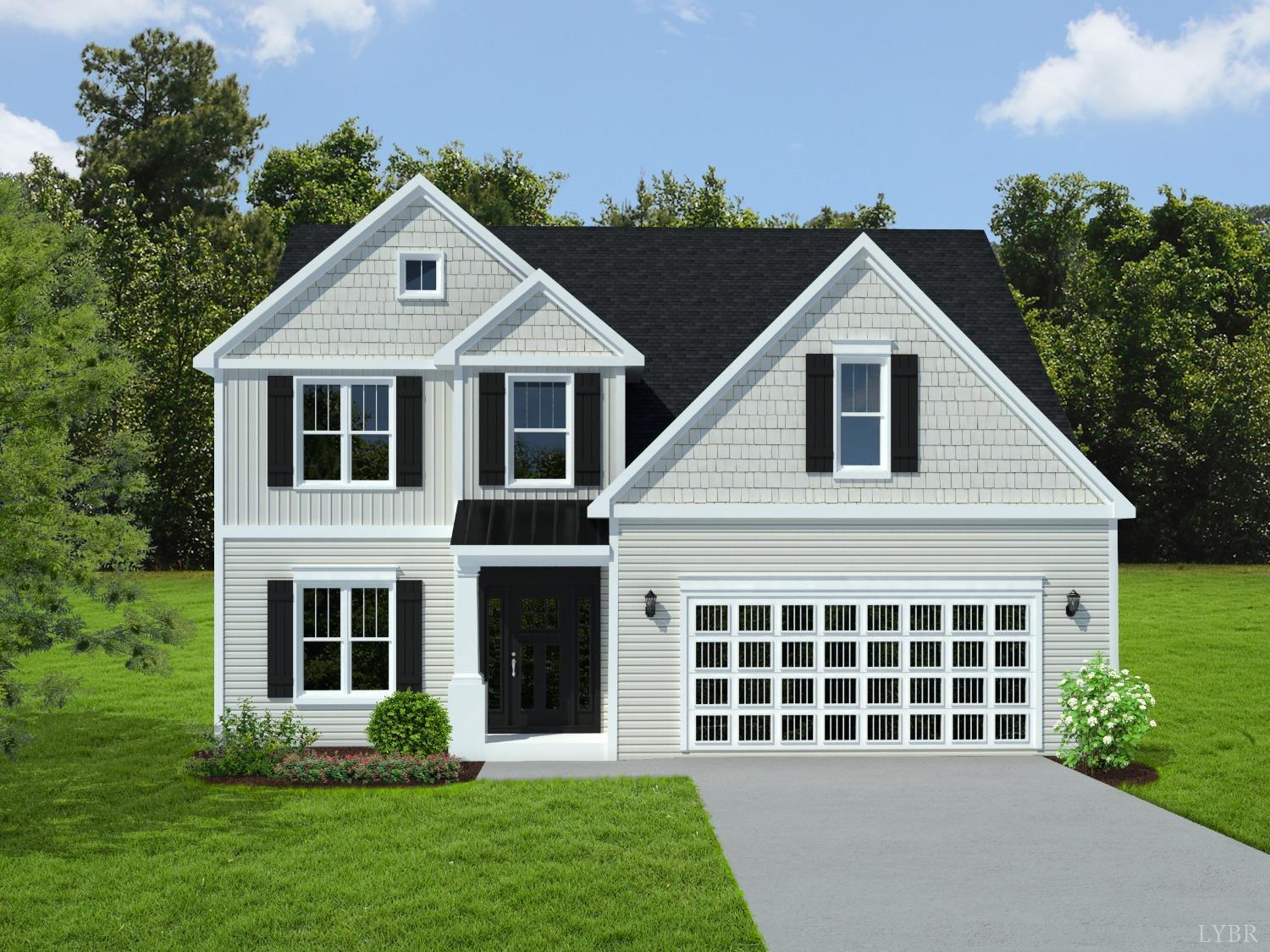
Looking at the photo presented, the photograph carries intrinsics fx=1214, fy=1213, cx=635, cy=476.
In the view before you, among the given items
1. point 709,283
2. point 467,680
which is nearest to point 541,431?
point 467,680

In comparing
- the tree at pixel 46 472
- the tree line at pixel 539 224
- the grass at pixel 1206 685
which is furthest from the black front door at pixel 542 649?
the tree line at pixel 539 224

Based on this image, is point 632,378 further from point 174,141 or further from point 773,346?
point 174,141

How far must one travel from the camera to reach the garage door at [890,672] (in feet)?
62.7

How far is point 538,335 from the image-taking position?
63.3 feet

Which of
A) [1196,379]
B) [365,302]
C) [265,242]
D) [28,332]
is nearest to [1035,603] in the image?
[365,302]

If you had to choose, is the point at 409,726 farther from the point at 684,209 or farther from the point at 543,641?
the point at 684,209

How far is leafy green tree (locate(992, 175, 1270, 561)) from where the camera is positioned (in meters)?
47.1

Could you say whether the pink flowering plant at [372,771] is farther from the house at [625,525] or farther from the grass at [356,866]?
the house at [625,525]

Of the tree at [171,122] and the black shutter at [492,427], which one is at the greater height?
the tree at [171,122]

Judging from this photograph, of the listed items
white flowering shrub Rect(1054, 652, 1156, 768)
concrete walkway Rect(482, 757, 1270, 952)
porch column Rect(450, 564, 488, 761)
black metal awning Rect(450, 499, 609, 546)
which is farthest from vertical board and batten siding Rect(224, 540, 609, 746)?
white flowering shrub Rect(1054, 652, 1156, 768)

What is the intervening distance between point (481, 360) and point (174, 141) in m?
46.2

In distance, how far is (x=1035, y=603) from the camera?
19156 millimetres

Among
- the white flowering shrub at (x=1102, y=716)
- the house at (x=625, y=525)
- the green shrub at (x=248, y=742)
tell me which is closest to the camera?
the white flowering shrub at (x=1102, y=716)

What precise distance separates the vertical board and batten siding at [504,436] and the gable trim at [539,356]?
0.18m
